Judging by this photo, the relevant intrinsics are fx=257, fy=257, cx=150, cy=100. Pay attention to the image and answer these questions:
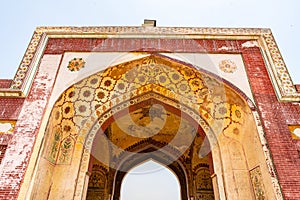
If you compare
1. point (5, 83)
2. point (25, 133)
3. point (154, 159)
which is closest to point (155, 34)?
point (5, 83)

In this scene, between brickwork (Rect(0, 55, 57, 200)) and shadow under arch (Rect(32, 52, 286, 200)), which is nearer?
brickwork (Rect(0, 55, 57, 200))

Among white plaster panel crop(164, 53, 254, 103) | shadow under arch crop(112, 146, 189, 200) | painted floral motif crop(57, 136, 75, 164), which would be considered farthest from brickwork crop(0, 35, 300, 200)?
shadow under arch crop(112, 146, 189, 200)

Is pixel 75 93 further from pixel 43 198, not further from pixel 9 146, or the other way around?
pixel 43 198

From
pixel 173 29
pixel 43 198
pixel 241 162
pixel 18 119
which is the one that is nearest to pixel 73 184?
pixel 43 198

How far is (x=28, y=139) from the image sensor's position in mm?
4098

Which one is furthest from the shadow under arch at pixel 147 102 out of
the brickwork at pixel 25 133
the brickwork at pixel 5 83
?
the brickwork at pixel 5 83

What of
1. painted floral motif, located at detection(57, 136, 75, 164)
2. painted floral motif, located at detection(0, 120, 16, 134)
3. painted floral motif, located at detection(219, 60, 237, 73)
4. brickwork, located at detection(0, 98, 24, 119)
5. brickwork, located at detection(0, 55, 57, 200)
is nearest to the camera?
brickwork, located at detection(0, 55, 57, 200)

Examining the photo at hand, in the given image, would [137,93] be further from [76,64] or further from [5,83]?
[5,83]

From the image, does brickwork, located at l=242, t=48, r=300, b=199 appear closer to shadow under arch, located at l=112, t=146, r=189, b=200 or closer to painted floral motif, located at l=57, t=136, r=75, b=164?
painted floral motif, located at l=57, t=136, r=75, b=164

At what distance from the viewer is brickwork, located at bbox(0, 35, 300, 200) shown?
3789 millimetres

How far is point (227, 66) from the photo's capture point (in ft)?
16.8

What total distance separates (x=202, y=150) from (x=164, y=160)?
64.9 inches

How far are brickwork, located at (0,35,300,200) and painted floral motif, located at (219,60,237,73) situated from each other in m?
0.26

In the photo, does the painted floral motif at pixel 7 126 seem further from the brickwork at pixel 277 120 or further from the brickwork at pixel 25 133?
the brickwork at pixel 277 120
